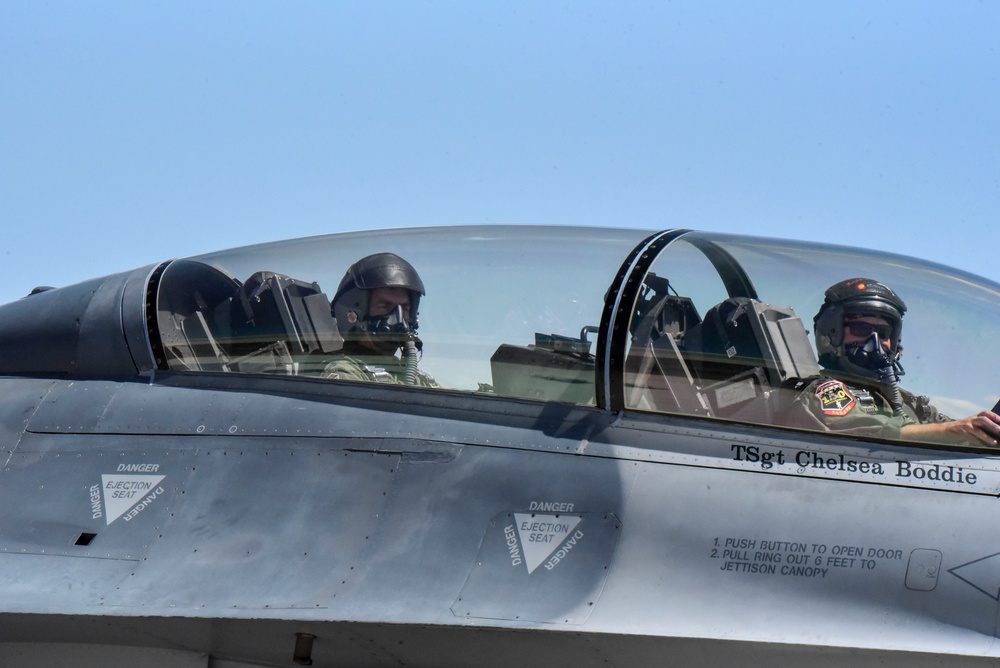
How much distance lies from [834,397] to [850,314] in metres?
0.46

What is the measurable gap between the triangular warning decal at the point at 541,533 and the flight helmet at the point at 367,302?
4.02 ft

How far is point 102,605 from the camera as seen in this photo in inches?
147

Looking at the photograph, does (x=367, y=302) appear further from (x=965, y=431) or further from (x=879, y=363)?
(x=965, y=431)

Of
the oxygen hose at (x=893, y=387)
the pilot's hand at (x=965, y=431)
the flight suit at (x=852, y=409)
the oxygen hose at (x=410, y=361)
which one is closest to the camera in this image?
the pilot's hand at (x=965, y=431)

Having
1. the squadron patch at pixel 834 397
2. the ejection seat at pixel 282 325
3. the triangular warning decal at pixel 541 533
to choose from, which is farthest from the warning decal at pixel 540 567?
the ejection seat at pixel 282 325

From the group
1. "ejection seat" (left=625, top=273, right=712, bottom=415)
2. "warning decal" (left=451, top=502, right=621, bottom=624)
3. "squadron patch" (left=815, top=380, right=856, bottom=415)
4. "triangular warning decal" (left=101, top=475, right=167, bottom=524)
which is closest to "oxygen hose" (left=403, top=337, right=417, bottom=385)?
"warning decal" (left=451, top=502, right=621, bottom=624)

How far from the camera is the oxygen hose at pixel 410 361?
4.22m

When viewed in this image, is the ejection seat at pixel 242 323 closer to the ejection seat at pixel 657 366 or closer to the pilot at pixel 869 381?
the ejection seat at pixel 657 366

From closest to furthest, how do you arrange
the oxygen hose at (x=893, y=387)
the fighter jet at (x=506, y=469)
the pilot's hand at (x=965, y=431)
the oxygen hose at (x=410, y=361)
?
the fighter jet at (x=506, y=469) → the pilot's hand at (x=965, y=431) → the oxygen hose at (x=893, y=387) → the oxygen hose at (x=410, y=361)

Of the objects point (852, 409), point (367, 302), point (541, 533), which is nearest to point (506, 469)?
point (541, 533)

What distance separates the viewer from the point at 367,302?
15.0ft

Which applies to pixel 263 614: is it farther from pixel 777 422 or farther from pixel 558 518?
pixel 777 422

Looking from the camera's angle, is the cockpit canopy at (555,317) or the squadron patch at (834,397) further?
the cockpit canopy at (555,317)

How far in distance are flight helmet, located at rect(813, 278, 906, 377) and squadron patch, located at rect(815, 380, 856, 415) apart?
119mm
